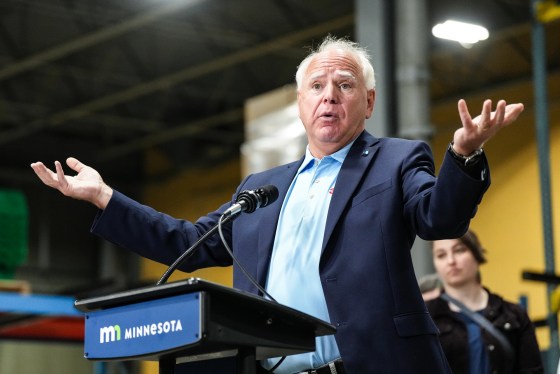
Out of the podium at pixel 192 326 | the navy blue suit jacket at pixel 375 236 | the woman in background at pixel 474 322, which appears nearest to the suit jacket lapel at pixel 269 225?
the navy blue suit jacket at pixel 375 236

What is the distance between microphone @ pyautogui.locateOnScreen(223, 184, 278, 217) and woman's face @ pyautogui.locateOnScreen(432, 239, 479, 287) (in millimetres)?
2016

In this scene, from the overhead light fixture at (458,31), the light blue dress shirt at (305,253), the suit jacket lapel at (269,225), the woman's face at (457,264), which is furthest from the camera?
the overhead light fixture at (458,31)

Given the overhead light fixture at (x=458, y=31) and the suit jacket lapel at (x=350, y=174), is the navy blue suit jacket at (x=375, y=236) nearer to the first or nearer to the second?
the suit jacket lapel at (x=350, y=174)

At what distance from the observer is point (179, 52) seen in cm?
1492

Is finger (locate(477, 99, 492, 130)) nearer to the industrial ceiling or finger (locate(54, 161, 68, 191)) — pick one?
finger (locate(54, 161, 68, 191))

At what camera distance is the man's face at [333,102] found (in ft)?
9.10

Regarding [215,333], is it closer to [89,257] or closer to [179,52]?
[179,52]

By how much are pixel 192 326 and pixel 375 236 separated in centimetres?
66

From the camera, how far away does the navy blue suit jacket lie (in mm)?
2385

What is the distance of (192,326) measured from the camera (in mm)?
2010

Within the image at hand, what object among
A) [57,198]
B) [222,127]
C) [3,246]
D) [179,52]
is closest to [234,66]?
[179,52]

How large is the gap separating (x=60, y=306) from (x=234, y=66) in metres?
9.27

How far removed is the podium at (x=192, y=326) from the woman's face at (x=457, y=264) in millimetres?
2198

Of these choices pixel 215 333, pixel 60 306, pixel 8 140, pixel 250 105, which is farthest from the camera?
pixel 8 140
